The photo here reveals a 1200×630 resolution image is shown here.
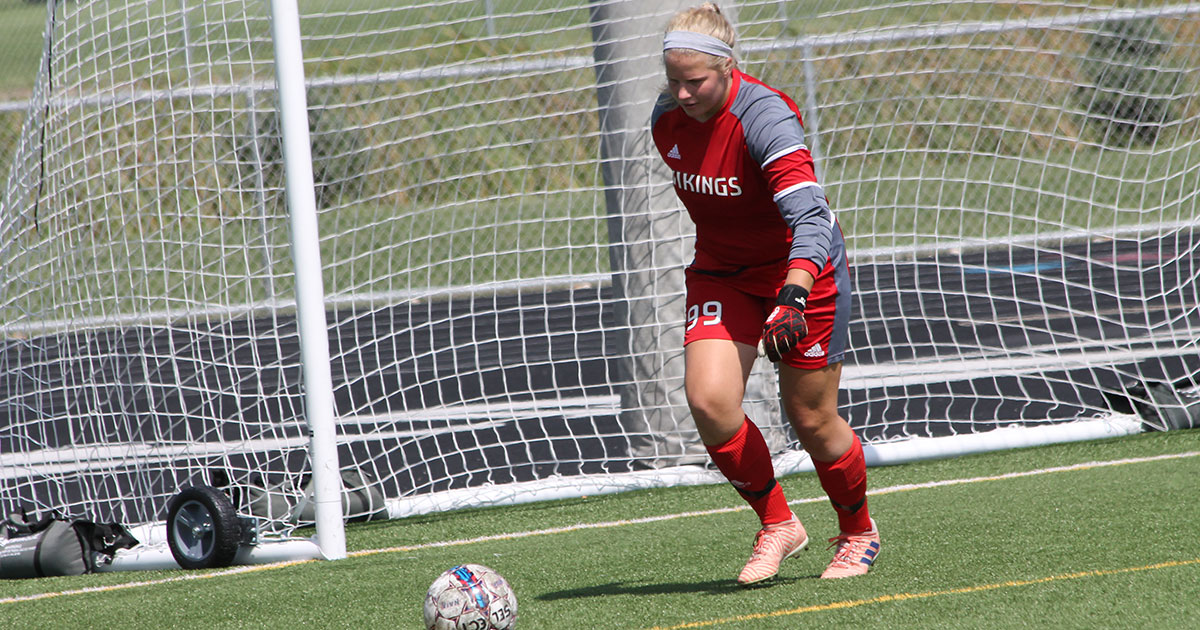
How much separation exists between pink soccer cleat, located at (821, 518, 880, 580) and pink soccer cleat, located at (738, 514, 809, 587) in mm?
113

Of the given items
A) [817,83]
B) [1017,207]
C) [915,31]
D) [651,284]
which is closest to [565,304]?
[651,284]

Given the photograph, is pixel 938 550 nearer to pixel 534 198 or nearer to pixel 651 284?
pixel 651 284

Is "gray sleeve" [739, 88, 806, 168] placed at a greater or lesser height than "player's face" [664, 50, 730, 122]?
lesser

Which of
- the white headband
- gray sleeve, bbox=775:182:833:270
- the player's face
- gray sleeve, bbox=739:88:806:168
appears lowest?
gray sleeve, bbox=775:182:833:270

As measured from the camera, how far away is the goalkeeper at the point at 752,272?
11.6 feet

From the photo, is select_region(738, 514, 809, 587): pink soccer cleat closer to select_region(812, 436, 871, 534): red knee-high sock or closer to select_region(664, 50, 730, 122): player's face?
select_region(812, 436, 871, 534): red knee-high sock

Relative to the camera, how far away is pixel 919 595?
3.53m

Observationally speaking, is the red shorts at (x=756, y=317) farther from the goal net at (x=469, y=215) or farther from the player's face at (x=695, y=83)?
the goal net at (x=469, y=215)

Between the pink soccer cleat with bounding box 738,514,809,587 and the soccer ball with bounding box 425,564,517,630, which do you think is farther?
the pink soccer cleat with bounding box 738,514,809,587

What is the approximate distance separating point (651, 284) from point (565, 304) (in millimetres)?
1335

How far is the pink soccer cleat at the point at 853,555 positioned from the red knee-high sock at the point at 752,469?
190mm

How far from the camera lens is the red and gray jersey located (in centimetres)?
351

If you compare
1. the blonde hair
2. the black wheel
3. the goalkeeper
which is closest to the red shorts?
the goalkeeper

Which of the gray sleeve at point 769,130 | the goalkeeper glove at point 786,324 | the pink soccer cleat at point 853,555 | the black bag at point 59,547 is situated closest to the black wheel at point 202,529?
the black bag at point 59,547
